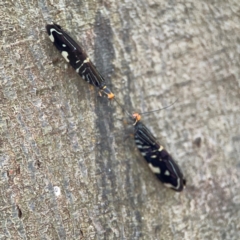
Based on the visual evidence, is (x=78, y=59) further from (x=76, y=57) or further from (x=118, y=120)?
(x=118, y=120)

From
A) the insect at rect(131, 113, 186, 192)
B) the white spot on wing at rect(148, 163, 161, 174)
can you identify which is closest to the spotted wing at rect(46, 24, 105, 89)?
the insect at rect(131, 113, 186, 192)

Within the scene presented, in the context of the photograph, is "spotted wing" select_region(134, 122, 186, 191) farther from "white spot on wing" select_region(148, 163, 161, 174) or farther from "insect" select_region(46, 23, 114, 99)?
"insect" select_region(46, 23, 114, 99)

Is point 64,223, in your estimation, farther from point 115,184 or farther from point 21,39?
point 21,39

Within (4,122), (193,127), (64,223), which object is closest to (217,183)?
(193,127)

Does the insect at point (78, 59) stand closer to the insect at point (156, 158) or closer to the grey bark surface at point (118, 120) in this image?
the grey bark surface at point (118, 120)

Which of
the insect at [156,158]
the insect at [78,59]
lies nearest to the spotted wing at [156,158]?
the insect at [156,158]

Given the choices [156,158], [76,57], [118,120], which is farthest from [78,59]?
[156,158]
